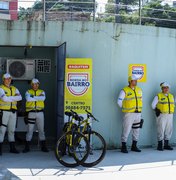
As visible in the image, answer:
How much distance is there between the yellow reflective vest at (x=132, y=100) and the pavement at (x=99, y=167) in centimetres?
107

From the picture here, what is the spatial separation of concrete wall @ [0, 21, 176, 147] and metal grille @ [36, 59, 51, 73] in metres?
1.41

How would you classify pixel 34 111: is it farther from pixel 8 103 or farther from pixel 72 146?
pixel 72 146

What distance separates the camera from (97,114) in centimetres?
986

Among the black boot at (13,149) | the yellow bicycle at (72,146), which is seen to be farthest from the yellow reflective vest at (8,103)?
the yellow bicycle at (72,146)

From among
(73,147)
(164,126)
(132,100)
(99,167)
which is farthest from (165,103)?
(73,147)

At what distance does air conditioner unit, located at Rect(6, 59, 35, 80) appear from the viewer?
35.5 ft

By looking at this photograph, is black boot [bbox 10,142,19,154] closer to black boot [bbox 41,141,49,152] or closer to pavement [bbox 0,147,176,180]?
pavement [bbox 0,147,176,180]

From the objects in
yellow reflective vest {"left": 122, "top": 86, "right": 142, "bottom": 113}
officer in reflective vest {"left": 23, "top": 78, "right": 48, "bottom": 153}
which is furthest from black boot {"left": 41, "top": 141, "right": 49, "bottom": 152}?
yellow reflective vest {"left": 122, "top": 86, "right": 142, "bottom": 113}

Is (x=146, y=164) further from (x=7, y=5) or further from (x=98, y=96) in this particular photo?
(x=7, y=5)

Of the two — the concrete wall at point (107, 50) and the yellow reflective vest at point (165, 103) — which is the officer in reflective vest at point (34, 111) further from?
the yellow reflective vest at point (165, 103)

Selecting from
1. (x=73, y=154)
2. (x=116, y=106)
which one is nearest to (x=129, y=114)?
(x=116, y=106)

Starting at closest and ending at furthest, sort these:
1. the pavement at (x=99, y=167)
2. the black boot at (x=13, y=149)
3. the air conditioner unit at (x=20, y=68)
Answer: the pavement at (x=99, y=167) < the black boot at (x=13, y=149) < the air conditioner unit at (x=20, y=68)

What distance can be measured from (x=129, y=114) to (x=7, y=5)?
5606 millimetres

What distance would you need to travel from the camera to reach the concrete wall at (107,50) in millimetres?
9766
